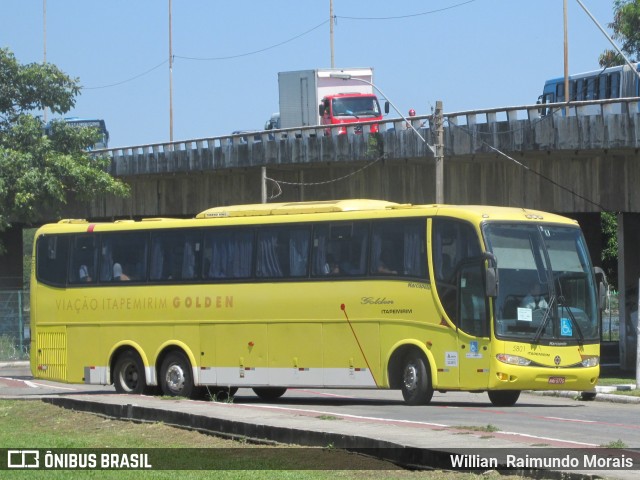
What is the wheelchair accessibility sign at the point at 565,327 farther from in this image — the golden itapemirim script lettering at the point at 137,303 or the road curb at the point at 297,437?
the road curb at the point at 297,437

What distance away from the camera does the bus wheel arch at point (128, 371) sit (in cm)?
2606

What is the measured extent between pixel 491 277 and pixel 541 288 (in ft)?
3.53

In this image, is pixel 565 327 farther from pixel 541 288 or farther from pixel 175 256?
pixel 175 256

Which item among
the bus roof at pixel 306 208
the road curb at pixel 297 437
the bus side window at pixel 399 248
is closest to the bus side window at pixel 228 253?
the bus roof at pixel 306 208

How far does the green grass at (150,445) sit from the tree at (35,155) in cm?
2687

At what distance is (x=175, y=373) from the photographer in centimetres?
2559

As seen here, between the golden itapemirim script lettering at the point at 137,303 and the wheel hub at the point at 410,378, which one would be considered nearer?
the wheel hub at the point at 410,378

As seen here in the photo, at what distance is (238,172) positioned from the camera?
4909cm

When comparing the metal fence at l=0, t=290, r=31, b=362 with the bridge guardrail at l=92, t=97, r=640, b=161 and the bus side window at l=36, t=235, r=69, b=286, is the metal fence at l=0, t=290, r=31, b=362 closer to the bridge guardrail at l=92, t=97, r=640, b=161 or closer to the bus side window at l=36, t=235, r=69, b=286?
the bridge guardrail at l=92, t=97, r=640, b=161

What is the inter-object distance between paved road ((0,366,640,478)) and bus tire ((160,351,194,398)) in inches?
52.8

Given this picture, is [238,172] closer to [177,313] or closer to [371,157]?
[371,157]

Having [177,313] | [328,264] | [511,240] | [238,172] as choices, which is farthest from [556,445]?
[238,172]

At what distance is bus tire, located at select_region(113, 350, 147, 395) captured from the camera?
85.6 feet

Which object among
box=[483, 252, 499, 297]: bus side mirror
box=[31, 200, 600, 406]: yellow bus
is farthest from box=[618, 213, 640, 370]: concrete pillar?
box=[483, 252, 499, 297]: bus side mirror
